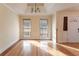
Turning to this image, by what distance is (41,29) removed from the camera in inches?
453

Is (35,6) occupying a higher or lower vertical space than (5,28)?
higher

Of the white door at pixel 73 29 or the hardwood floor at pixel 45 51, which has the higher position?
the white door at pixel 73 29

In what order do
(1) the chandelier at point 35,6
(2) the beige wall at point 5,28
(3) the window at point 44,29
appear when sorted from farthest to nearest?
(3) the window at point 44,29 → (1) the chandelier at point 35,6 → (2) the beige wall at point 5,28

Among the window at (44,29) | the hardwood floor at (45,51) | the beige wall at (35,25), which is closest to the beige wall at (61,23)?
the hardwood floor at (45,51)

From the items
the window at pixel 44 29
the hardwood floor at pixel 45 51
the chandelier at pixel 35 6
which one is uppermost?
the chandelier at pixel 35 6

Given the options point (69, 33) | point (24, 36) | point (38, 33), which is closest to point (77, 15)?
point (69, 33)

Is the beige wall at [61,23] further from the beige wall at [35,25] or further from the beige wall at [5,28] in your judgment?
the beige wall at [5,28]

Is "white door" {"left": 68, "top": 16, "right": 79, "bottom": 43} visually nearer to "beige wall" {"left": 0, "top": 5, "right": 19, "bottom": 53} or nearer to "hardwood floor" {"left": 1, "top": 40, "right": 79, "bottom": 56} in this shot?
"hardwood floor" {"left": 1, "top": 40, "right": 79, "bottom": 56}

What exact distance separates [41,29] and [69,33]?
9.94ft

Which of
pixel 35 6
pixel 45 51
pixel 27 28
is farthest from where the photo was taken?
pixel 27 28

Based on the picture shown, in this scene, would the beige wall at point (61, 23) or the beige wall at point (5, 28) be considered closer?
the beige wall at point (5, 28)

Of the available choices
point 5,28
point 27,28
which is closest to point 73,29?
point 27,28

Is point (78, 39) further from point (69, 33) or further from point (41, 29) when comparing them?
point (41, 29)

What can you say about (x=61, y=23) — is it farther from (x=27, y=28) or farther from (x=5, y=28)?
(x=5, y=28)
